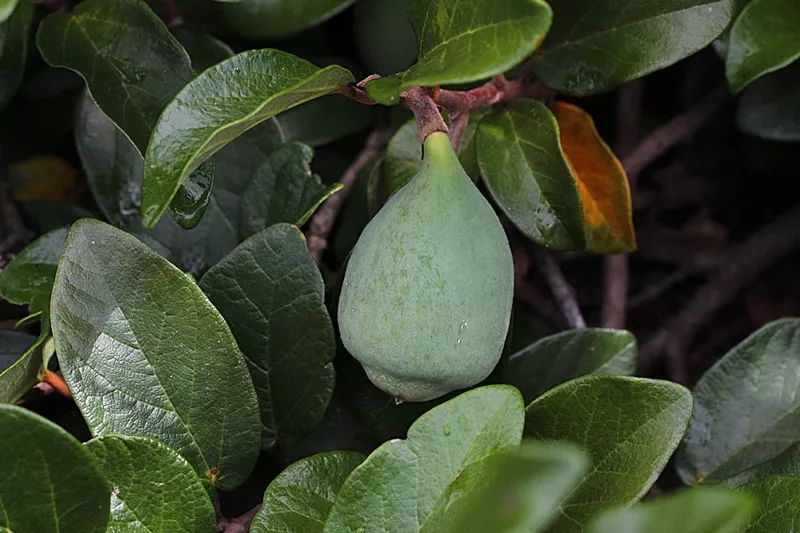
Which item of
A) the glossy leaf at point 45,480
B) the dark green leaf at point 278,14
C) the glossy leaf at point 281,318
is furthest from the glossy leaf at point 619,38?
the glossy leaf at point 45,480

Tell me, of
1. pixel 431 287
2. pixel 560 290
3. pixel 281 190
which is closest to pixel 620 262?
pixel 560 290

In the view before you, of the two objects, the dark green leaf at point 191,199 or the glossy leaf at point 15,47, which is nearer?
the dark green leaf at point 191,199

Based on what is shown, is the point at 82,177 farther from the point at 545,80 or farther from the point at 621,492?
the point at 621,492

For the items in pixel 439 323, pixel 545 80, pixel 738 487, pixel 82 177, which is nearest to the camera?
pixel 439 323

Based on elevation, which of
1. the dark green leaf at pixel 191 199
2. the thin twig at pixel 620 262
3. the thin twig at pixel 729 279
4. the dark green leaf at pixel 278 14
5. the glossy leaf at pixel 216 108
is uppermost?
the glossy leaf at pixel 216 108

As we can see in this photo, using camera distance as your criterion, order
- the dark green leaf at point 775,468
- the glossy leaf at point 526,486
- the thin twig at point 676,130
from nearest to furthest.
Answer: the glossy leaf at point 526,486, the dark green leaf at point 775,468, the thin twig at point 676,130

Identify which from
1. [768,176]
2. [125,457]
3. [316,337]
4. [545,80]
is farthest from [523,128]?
[768,176]

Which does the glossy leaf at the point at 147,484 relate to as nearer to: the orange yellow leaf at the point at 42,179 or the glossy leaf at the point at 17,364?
the glossy leaf at the point at 17,364

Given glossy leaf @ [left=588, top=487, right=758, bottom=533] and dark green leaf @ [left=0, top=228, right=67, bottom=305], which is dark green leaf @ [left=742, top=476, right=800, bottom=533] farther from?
dark green leaf @ [left=0, top=228, right=67, bottom=305]

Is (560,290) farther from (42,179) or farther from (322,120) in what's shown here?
(42,179)
